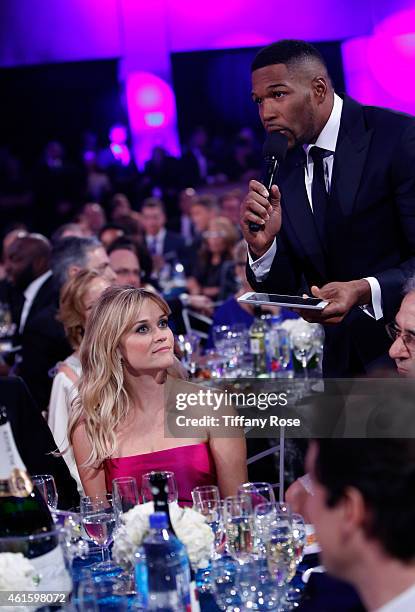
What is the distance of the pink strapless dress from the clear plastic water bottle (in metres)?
1.15

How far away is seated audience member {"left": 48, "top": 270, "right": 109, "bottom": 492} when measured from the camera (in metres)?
3.92

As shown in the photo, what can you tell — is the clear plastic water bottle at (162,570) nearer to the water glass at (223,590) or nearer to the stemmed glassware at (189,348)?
the water glass at (223,590)

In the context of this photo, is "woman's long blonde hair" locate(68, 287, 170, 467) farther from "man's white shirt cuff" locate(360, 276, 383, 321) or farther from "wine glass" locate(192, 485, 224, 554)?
"wine glass" locate(192, 485, 224, 554)

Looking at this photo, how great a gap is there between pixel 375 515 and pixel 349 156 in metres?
1.88

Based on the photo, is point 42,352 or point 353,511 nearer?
→ point 353,511

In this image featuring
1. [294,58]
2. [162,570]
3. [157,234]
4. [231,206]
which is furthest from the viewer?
[157,234]

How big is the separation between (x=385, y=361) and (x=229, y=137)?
34.0 feet

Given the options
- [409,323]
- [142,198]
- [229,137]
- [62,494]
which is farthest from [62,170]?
[409,323]

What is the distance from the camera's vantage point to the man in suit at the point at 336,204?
2.94m

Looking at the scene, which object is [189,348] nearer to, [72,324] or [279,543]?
[72,324]

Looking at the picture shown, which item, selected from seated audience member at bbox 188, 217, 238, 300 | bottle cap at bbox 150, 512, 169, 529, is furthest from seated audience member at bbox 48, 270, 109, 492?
seated audience member at bbox 188, 217, 238, 300

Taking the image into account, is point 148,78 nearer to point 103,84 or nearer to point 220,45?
point 103,84

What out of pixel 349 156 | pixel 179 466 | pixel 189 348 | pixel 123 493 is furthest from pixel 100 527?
pixel 189 348

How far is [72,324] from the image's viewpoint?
13.6 ft
